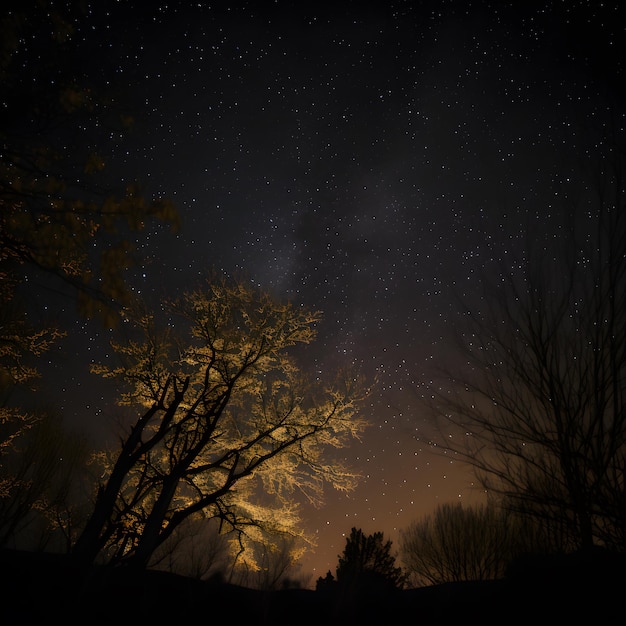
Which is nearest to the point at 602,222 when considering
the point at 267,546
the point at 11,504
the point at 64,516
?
the point at 267,546

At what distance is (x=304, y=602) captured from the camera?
5.96 meters

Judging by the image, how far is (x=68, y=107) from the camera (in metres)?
3.26

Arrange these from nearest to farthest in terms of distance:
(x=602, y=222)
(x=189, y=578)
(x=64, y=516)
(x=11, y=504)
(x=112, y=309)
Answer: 1. (x=112, y=309)
2. (x=602, y=222)
3. (x=189, y=578)
4. (x=11, y=504)
5. (x=64, y=516)

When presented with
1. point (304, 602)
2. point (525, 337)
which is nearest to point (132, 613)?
point (304, 602)

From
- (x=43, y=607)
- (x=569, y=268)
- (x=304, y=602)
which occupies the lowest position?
(x=43, y=607)

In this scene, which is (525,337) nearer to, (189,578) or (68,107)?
(68,107)

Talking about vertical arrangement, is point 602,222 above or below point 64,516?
above

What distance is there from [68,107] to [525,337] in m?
4.86

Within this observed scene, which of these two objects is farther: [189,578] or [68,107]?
[189,578]

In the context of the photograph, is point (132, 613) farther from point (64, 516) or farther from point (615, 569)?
point (64, 516)

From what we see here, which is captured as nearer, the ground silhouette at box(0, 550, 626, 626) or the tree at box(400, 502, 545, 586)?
the ground silhouette at box(0, 550, 626, 626)

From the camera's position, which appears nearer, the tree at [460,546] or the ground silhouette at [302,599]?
the ground silhouette at [302,599]

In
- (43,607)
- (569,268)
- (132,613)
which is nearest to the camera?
(569,268)

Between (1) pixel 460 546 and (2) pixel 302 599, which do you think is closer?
(2) pixel 302 599
